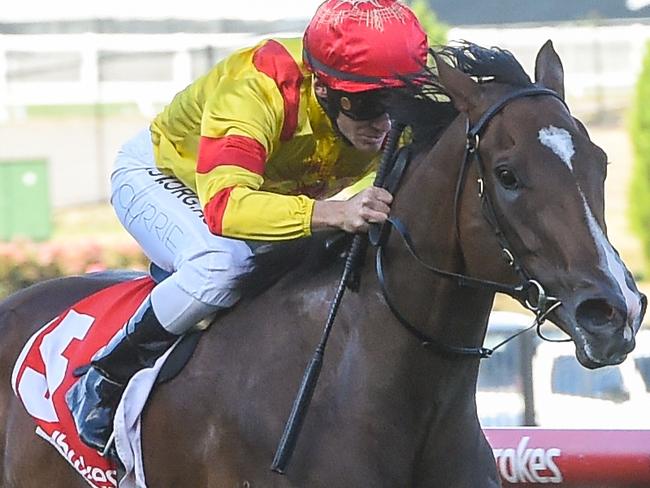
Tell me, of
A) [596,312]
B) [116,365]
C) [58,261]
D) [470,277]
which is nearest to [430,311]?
[470,277]

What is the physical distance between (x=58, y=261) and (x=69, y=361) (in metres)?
9.70

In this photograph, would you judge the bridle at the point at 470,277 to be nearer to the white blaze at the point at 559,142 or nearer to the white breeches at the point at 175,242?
the white blaze at the point at 559,142

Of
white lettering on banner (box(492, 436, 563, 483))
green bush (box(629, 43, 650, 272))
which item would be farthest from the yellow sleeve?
green bush (box(629, 43, 650, 272))

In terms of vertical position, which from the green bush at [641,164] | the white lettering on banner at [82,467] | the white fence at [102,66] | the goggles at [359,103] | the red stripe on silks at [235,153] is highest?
the goggles at [359,103]

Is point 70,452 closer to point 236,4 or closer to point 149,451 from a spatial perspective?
point 149,451

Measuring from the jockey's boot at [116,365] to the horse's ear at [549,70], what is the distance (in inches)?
44.1

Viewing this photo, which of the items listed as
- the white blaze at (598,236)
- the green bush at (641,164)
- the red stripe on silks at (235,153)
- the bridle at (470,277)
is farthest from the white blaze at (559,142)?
the green bush at (641,164)

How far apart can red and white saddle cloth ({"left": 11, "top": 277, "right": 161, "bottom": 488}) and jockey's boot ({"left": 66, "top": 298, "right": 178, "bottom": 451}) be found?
0.11 metres

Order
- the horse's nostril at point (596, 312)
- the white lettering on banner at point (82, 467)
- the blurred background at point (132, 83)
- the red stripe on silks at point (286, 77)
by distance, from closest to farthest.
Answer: the horse's nostril at point (596, 312) → the red stripe on silks at point (286, 77) → the white lettering on banner at point (82, 467) → the blurred background at point (132, 83)

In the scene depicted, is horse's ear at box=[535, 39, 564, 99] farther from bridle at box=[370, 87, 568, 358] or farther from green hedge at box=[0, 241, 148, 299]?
green hedge at box=[0, 241, 148, 299]

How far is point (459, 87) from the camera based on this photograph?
10.1ft

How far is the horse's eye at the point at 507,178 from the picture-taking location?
286cm

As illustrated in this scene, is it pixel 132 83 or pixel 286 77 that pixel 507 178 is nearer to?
pixel 286 77

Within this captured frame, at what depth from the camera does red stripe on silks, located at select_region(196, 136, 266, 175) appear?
10.7 ft
